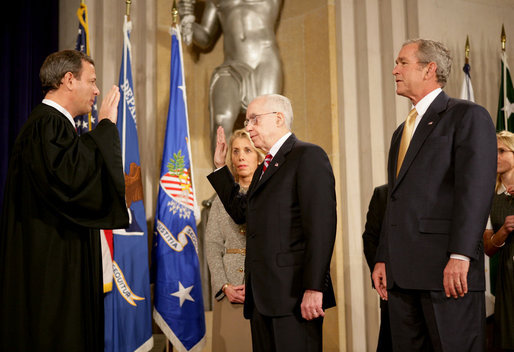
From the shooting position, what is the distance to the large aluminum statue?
4590mm

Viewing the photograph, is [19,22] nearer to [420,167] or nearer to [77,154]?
[77,154]

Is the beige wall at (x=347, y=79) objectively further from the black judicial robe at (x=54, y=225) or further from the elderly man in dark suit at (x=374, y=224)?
the black judicial robe at (x=54, y=225)

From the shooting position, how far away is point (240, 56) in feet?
15.3

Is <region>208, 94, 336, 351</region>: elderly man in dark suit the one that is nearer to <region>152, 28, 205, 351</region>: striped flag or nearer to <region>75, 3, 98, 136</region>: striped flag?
<region>152, 28, 205, 351</region>: striped flag

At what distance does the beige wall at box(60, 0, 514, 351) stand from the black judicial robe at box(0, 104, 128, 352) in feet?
6.47

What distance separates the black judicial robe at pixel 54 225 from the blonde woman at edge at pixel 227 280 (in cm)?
89

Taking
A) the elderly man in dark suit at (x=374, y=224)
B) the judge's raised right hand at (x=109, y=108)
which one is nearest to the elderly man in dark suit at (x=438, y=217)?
the elderly man in dark suit at (x=374, y=224)

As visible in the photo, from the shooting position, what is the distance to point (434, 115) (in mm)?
2229

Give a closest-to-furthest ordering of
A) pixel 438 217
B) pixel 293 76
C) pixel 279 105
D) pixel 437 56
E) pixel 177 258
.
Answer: pixel 438 217 < pixel 437 56 < pixel 279 105 < pixel 177 258 < pixel 293 76

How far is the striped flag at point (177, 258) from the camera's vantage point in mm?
3820

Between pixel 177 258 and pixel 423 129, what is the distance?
7.19ft

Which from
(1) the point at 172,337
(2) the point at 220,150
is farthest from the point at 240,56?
(1) the point at 172,337

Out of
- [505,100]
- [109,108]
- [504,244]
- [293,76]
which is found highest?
[293,76]

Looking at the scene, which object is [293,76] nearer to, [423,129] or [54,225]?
[423,129]
